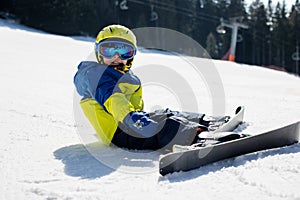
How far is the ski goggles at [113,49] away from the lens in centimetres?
266

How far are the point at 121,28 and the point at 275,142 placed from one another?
137 cm

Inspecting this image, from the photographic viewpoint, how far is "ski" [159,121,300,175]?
1.85 meters

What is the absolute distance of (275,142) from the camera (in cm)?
209

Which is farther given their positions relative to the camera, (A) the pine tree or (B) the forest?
(A) the pine tree

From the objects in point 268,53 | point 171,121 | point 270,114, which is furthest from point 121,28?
point 268,53

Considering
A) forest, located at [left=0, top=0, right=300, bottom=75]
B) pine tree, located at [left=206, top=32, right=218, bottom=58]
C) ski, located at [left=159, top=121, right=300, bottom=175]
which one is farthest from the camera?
pine tree, located at [left=206, top=32, right=218, bottom=58]

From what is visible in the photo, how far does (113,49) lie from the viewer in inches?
105

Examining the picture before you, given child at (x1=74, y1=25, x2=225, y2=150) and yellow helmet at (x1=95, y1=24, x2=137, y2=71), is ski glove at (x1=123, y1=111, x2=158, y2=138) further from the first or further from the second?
yellow helmet at (x1=95, y1=24, x2=137, y2=71)

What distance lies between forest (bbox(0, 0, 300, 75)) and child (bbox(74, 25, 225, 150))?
848 inches

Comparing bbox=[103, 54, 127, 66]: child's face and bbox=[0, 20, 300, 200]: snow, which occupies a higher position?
bbox=[103, 54, 127, 66]: child's face

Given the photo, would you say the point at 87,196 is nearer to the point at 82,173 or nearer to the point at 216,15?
the point at 82,173

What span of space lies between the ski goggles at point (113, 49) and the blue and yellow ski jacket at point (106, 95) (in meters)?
0.16

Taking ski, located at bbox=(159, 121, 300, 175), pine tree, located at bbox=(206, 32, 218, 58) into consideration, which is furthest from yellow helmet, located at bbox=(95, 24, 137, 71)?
pine tree, located at bbox=(206, 32, 218, 58)

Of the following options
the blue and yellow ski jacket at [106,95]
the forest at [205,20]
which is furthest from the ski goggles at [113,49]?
the forest at [205,20]
